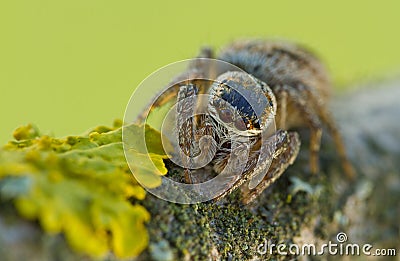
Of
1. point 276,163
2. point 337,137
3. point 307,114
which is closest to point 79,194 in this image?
point 276,163

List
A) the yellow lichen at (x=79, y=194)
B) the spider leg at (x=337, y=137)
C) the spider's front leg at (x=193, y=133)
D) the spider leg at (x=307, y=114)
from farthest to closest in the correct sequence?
the spider leg at (x=337, y=137) < the spider leg at (x=307, y=114) < the spider's front leg at (x=193, y=133) < the yellow lichen at (x=79, y=194)

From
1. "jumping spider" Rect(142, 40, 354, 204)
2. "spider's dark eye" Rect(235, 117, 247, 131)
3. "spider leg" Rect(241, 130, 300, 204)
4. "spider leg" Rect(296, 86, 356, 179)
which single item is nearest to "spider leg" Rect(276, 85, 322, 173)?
"jumping spider" Rect(142, 40, 354, 204)

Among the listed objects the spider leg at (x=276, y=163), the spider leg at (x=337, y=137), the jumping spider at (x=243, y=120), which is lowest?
the spider leg at (x=337, y=137)

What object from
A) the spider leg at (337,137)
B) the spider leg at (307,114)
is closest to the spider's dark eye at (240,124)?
the spider leg at (307,114)

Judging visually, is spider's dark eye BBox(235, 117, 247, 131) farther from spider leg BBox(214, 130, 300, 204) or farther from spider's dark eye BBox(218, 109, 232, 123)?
spider leg BBox(214, 130, 300, 204)

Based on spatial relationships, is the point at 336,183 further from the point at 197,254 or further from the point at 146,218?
the point at 146,218

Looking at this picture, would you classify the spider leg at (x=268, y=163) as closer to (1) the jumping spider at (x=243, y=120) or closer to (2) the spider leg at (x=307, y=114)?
(1) the jumping spider at (x=243, y=120)
